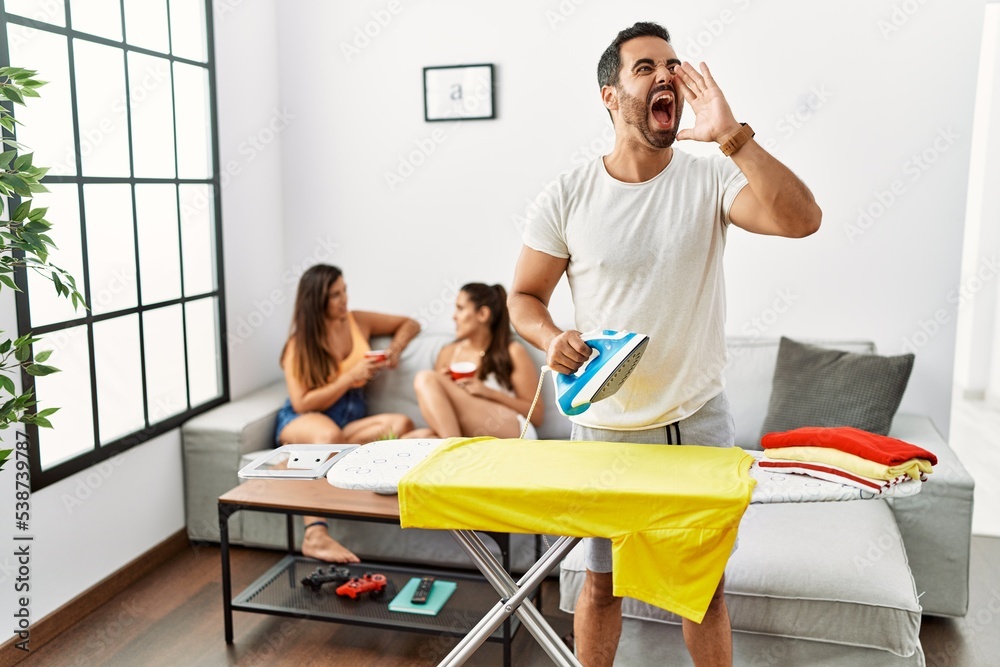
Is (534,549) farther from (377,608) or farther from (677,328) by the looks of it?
(677,328)

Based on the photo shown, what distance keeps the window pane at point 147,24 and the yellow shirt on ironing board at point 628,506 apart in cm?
216

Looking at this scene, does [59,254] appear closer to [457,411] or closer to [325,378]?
[325,378]

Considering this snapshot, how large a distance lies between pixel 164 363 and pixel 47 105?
104 centimetres

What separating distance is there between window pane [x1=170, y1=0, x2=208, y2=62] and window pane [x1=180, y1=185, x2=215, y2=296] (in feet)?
1.71

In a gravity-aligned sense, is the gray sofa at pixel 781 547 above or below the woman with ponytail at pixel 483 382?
below

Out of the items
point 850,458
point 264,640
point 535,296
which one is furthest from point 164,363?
point 850,458

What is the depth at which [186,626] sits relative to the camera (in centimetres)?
278

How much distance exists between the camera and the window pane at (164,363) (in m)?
3.20

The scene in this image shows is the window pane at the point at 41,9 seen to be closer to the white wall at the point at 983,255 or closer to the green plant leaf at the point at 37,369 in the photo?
the green plant leaf at the point at 37,369

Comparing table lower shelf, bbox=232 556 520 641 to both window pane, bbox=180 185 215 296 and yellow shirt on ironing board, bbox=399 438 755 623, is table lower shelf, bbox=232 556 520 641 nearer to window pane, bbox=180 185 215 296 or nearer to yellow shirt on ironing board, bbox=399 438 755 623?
yellow shirt on ironing board, bbox=399 438 755 623

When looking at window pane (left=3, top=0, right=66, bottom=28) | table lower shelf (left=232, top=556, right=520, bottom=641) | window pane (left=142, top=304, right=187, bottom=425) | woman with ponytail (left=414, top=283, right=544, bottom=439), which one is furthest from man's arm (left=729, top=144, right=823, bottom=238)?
window pane (left=142, top=304, right=187, bottom=425)

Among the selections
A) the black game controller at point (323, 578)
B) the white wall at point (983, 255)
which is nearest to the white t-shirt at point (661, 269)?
the black game controller at point (323, 578)

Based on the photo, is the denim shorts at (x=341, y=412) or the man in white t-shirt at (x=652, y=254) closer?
the man in white t-shirt at (x=652, y=254)

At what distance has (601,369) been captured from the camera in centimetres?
165
